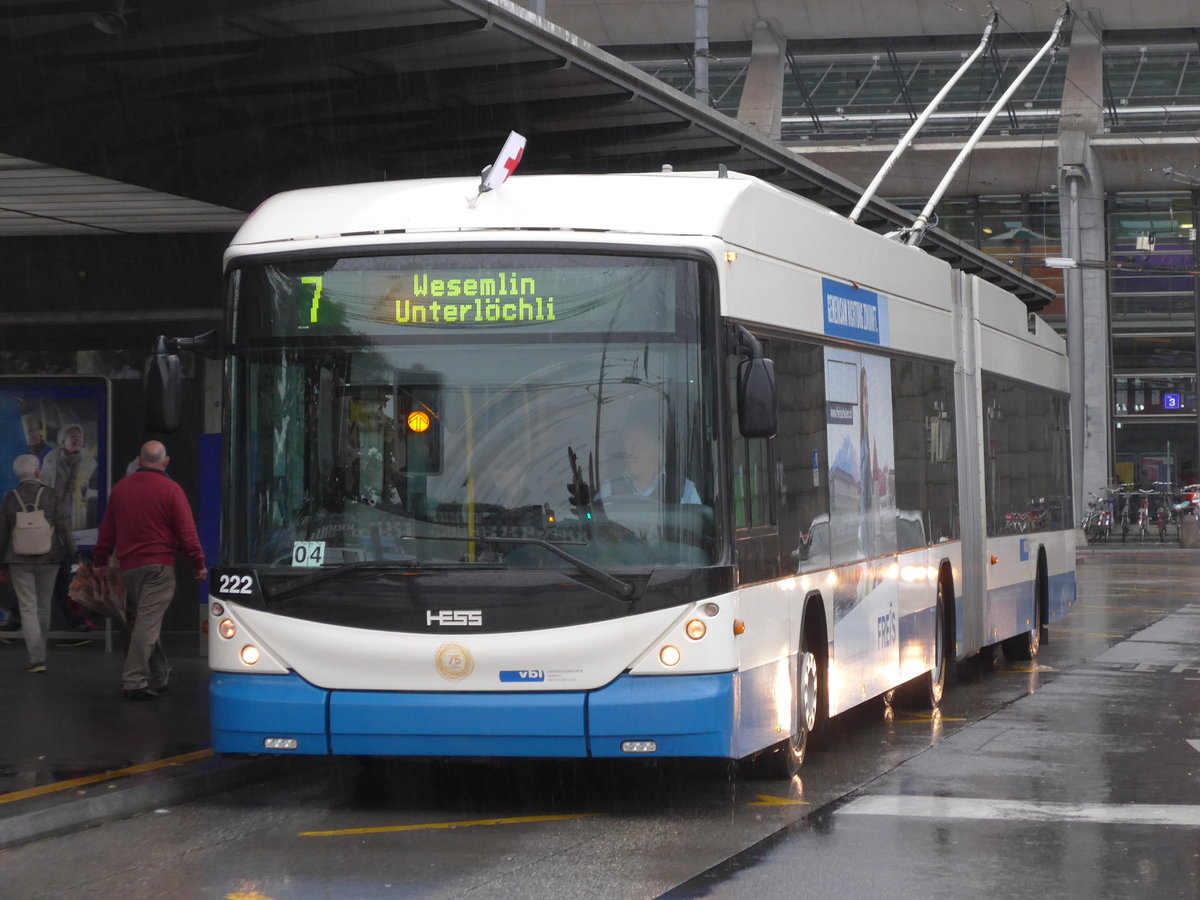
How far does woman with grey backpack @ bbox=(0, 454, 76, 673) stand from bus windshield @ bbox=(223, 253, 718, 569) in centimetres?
551

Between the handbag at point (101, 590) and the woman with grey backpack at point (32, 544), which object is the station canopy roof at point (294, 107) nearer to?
the woman with grey backpack at point (32, 544)

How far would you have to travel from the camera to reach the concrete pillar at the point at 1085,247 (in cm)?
4266

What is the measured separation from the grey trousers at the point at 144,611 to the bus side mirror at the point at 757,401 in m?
5.14

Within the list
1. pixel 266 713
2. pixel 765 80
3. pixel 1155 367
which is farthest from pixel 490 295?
pixel 1155 367

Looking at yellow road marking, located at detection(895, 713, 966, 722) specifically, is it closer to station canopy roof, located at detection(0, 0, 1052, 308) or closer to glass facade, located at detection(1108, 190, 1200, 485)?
station canopy roof, located at detection(0, 0, 1052, 308)

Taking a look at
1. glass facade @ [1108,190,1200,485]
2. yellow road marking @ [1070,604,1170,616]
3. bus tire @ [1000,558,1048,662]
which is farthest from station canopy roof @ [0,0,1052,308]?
glass facade @ [1108,190,1200,485]

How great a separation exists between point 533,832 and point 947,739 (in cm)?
411

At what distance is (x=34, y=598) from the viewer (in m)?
13.8

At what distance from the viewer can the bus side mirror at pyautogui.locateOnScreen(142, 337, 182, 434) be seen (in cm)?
862

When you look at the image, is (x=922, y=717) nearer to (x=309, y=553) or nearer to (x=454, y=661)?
(x=454, y=661)

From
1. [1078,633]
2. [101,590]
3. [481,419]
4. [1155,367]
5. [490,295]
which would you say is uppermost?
[1155,367]

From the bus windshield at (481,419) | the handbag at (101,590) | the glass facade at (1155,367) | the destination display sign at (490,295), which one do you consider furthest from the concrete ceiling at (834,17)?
the bus windshield at (481,419)

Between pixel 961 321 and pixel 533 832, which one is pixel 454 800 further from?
pixel 961 321

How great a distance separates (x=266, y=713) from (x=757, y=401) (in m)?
2.61
